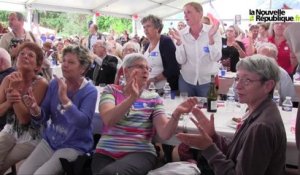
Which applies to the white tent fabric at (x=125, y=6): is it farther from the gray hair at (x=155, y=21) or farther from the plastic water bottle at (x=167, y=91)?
the plastic water bottle at (x=167, y=91)

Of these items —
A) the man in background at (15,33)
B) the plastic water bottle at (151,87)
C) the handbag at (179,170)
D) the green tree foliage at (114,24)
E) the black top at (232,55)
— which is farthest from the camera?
the green tree foliage at (114,24)

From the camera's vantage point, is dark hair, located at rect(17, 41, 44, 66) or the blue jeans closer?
dark hair, located at rect(17, 41, 44, 66)

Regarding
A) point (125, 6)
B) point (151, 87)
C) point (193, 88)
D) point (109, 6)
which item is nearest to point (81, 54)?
point (151, 87)

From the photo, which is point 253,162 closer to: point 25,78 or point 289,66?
point 25,78

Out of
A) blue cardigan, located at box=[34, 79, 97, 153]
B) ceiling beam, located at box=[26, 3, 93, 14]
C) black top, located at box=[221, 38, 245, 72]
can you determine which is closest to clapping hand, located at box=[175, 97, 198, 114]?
blue cardigan, located at box=[34, 79, 97, 153]

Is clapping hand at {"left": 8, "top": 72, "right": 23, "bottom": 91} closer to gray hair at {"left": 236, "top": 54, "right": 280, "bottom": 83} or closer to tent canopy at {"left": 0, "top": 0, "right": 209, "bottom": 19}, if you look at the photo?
gray hair at {"left": 236, "top": 54, "right": 280, "bottom": 83}

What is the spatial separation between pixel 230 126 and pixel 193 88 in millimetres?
1321

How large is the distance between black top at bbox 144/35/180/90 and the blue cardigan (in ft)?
4.03

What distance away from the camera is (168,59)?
133 inches

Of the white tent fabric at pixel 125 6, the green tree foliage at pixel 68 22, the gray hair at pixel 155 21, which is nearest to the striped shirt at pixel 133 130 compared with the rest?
the gray hair at pixel 155 21

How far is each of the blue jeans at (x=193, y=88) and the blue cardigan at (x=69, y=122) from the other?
136 centimetres

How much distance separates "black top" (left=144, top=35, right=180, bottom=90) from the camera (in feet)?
11.1

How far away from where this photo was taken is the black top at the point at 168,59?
3377 millimetres

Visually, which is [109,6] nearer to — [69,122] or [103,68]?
[103,68]
